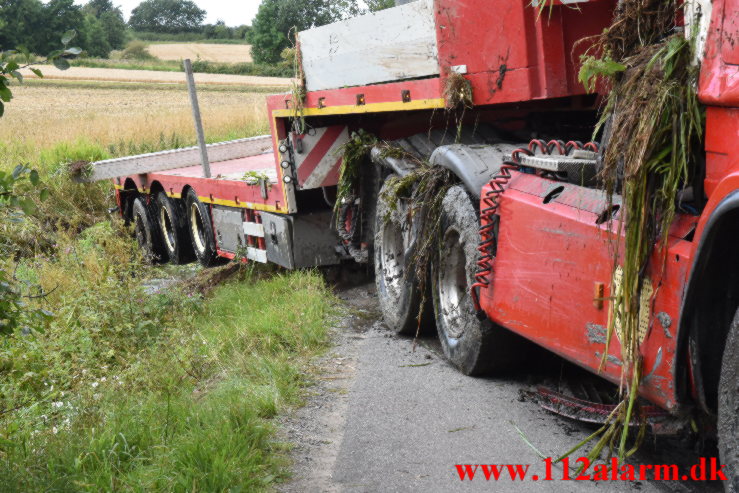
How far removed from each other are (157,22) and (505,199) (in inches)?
4373

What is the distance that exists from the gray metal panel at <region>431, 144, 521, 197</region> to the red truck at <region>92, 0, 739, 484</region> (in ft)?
0.04

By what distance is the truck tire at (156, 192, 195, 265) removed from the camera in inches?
438

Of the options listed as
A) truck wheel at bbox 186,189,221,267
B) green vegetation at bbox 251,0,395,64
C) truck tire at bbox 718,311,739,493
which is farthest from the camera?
green vegetation at bbox 251,0,395,64

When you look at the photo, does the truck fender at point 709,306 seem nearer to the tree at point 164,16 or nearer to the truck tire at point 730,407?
the truck tire at point 730,407

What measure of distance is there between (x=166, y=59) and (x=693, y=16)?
227ft

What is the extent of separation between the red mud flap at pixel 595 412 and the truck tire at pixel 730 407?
0.42m

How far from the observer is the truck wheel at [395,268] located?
6.19 m

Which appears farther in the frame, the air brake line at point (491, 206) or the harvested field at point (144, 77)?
the harvested field at point (144, 77)

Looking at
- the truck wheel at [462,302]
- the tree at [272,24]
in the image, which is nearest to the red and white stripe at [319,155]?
the truck wheel at [462,302]

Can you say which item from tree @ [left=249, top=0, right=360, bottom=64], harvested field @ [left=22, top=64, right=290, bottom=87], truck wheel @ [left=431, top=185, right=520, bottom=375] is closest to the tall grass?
truck wheel @ [left=431, top=185, right=520, bottom=375]

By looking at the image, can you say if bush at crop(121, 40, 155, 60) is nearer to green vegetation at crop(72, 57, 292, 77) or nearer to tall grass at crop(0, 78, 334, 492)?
green vegetation at crop(72, 57, 292, 77)

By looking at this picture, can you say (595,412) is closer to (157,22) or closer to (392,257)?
(392,257)

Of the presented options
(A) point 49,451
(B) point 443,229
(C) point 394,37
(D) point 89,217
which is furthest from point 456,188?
(D) point 89,217

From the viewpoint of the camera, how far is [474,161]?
5.26 meters
